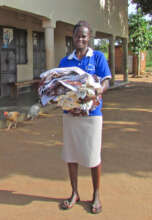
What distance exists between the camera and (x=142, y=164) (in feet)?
12.6

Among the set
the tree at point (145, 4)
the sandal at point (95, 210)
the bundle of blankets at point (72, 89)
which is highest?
the tree at point (145, 4)

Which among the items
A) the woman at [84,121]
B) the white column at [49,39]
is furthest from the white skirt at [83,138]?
the white column at [49,39]

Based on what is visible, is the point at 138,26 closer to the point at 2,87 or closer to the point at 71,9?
the point at 71,9

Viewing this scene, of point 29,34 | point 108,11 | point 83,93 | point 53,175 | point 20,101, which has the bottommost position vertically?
point 53,175

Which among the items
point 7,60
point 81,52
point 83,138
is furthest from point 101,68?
point 7,60

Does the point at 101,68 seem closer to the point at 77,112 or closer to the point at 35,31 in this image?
the point at 77,112

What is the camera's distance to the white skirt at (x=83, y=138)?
247 centimetres

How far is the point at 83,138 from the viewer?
2500 mm

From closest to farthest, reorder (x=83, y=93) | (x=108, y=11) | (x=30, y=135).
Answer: (x=83, y=93), (x=30, y=135), (x=108, y=11)

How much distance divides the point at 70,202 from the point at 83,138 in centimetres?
73

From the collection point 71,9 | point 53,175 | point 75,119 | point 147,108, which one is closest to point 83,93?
point 75,119

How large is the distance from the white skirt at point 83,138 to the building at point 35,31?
4.60 metres

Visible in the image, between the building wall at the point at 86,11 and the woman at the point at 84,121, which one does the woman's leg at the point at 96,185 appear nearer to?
the woman at the point at 84,121

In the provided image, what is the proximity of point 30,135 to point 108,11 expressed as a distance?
9.07 m
